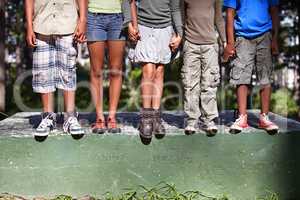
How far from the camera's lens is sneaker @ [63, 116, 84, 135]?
442 cm

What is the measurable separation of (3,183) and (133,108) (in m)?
8.21

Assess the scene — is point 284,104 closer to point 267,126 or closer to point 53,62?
point 267,126

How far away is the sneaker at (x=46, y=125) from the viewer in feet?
14.5

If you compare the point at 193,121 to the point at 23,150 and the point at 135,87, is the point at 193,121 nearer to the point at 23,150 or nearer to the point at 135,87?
the point at 23,150

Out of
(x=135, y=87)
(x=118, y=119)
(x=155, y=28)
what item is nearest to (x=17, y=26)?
(x=135, y=87)

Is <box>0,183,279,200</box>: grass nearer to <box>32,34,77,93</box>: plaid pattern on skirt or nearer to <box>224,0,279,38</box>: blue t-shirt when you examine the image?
<box>32,34,77,93</box>: plaid pattern on skirt

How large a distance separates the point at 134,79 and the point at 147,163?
9260mm

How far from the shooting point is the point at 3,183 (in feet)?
14.7

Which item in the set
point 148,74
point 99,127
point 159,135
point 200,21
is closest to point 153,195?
point 159,135

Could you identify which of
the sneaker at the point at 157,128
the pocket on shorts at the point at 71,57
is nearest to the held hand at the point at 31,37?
the pocket on shorts at the point at 71,57

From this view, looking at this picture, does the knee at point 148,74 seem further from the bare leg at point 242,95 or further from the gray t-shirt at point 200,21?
the bare leg at point 242,95

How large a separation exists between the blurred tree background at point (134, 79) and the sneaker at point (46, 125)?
23.5ft

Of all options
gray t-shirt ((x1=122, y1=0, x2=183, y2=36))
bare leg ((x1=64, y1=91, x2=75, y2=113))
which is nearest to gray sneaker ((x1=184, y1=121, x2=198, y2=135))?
gray t-shirt ((x1=122, y1=0, x2=183, y2=36))

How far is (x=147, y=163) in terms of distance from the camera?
178 inches
